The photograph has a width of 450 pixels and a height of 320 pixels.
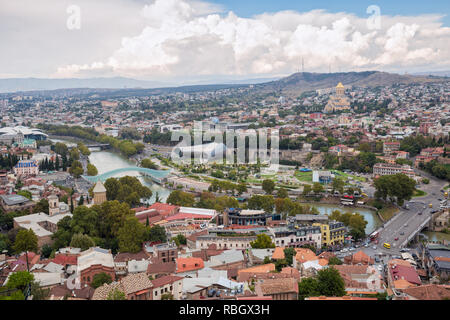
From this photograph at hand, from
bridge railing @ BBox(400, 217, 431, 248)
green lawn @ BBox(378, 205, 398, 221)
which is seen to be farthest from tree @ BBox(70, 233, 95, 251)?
green lawn @ BBox(378, 205, 398, 221)

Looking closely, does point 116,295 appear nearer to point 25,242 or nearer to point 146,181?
point 25,242

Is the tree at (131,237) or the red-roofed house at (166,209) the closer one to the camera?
the tree at (131,237)

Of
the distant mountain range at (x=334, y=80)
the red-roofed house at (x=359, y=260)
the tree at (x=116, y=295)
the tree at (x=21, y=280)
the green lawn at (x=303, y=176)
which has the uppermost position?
the distant mountain range at (x=334, y=80)

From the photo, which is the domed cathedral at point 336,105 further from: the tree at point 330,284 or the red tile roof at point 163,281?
the red tile roof at point 163,281

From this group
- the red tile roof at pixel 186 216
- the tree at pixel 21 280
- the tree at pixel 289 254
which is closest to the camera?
the tree at pixel 21 280

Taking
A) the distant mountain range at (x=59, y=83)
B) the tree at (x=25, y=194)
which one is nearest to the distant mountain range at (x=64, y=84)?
the distant mountain range at (x=59, y=83)

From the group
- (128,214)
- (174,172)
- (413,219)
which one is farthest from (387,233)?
(174,172)

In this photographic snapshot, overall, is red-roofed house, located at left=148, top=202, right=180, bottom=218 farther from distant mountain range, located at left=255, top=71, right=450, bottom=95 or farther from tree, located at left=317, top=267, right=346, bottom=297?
distant mountain range, located at left=255, top=71, right=450, bottom=95
